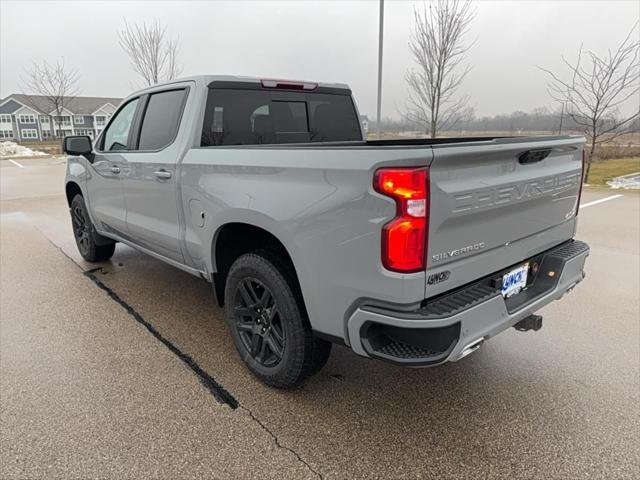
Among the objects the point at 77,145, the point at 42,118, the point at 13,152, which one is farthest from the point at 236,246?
the point at 42,118

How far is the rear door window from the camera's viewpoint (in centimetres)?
336

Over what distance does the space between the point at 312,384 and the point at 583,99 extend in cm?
1407

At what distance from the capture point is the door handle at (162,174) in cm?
325

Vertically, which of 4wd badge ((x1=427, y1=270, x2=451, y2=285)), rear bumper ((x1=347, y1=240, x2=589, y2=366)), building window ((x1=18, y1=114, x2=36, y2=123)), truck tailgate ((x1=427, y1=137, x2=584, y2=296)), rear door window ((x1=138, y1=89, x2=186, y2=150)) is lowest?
rear bumper ((x1=347, y1=240, x2=589, y2=366))

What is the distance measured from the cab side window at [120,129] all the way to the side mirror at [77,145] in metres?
0.15

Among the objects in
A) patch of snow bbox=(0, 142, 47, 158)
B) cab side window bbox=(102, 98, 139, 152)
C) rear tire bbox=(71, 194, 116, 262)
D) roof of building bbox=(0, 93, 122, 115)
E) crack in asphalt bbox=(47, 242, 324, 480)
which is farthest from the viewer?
roof of building bbox=(0, 93, 122, 115)

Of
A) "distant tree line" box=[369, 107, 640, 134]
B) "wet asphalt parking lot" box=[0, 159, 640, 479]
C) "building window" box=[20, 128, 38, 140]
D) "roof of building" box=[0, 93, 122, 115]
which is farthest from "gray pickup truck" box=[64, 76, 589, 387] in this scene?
"building window" box=[20, 128, 38, 140]

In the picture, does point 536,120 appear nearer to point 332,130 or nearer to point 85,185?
point 332,130

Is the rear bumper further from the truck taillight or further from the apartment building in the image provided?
the apartment building

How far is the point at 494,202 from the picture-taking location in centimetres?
213

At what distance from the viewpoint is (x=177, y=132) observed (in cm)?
328

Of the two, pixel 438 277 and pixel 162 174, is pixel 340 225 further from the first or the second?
pixel 162 174

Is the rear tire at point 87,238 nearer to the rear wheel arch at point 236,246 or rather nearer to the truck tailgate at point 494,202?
the rear wheel arch at point 236,246

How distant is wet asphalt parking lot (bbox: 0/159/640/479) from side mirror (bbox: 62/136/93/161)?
1475mm
